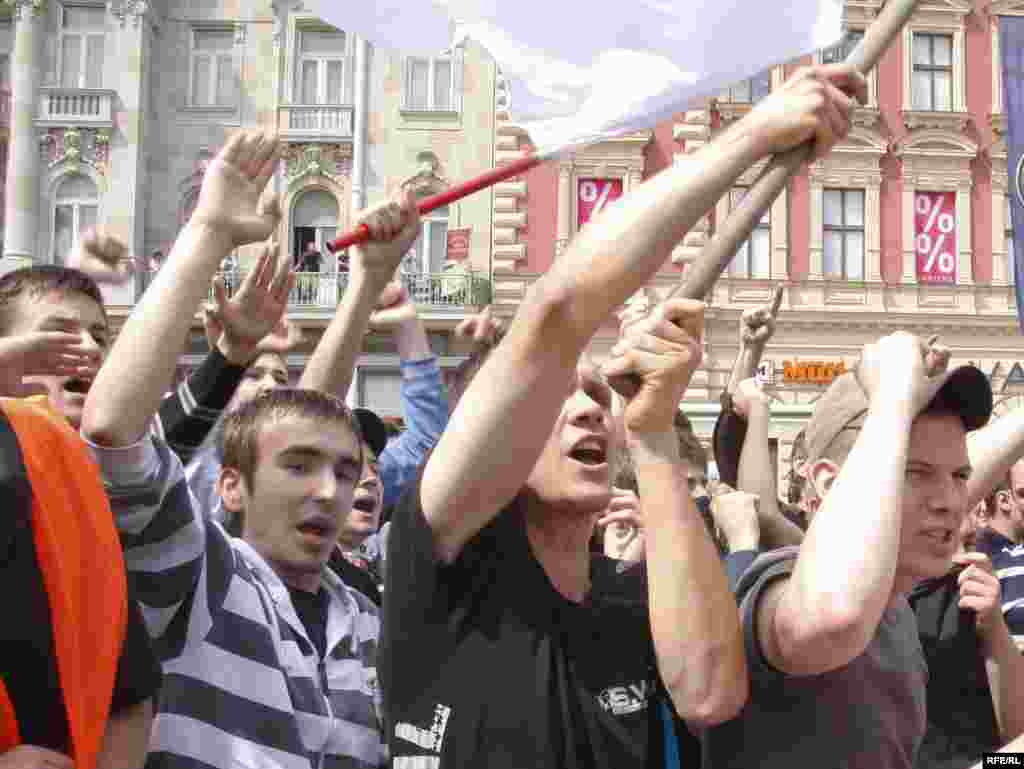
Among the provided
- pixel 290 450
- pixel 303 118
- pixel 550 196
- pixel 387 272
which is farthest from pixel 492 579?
pixel 303 118

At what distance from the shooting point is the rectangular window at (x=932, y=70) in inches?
920

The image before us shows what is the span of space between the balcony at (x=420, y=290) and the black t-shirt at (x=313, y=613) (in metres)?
19.5

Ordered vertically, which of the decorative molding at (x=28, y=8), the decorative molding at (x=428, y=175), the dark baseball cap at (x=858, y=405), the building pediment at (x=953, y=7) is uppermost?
the building pediment at (x=953, y=7)

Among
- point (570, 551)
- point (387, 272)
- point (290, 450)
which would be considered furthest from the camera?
point (387, 272)

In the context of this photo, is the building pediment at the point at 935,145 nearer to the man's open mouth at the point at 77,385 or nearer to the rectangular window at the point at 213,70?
the rectangular window at the point at 213,70

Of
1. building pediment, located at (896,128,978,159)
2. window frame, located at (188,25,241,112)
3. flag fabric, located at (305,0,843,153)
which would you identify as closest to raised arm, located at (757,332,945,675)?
flag fabric, located at (305,0,843,153)

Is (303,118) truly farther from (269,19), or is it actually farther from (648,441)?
(648,441)

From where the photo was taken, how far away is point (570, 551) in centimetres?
214

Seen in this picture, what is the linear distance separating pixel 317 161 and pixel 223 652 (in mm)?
21437

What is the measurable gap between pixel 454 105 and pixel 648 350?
22.0 metres

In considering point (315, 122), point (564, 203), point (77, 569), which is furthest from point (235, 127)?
point (77, 569)

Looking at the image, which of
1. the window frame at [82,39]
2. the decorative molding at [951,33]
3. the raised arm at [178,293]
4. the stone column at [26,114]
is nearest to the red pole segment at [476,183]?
the raised arm at [178,293]

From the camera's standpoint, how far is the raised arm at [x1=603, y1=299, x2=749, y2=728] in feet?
6.10

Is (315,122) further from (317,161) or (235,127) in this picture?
(235,127)
